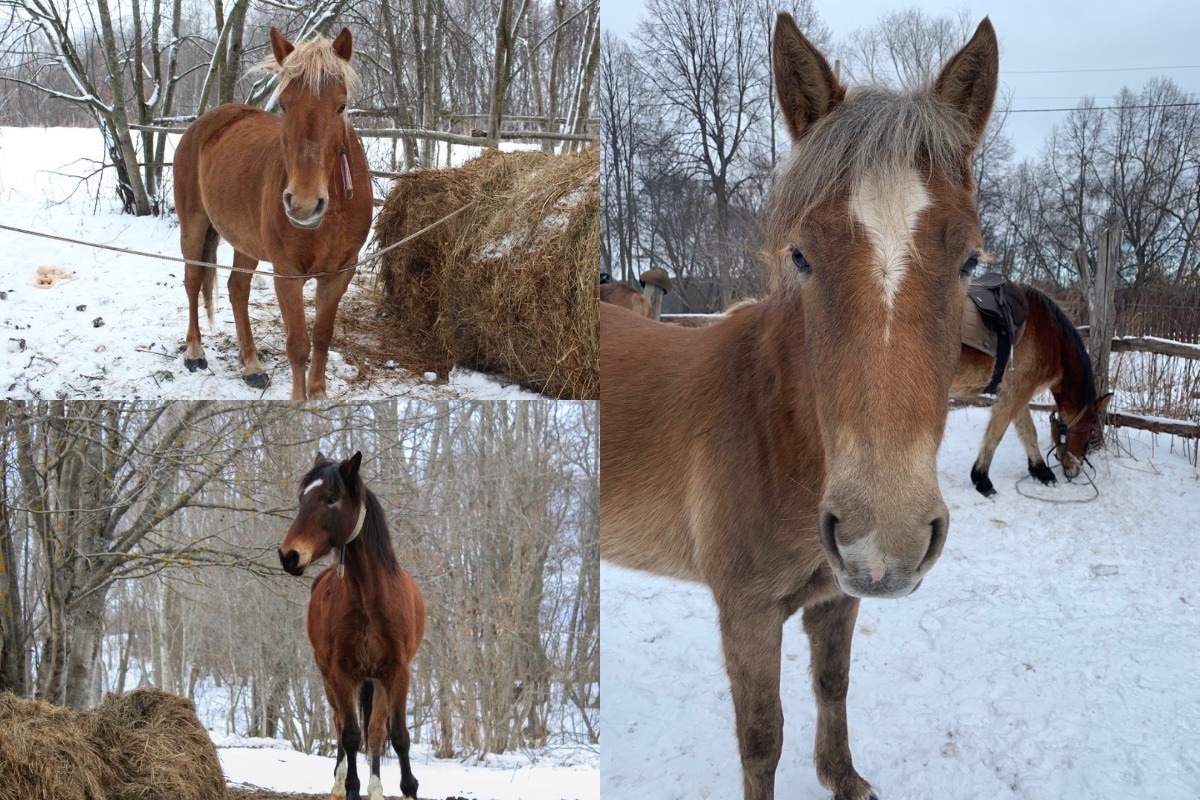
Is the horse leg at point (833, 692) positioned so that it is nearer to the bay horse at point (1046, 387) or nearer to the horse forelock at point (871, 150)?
the horse forelock at point (871, 150)

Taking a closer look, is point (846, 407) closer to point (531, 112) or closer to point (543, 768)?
point (543, 768)

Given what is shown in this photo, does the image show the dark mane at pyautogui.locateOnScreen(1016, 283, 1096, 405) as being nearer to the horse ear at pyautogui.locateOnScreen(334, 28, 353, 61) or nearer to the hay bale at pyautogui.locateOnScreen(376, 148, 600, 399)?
the hay bale at pyautogui.locateOnScreen(376, 148, 600, 399)

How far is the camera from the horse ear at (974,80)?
1.84 metres

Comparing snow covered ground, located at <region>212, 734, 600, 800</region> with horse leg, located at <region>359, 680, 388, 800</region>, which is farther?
snow covered ground, located at <region>212, 734, 600, 800</region>

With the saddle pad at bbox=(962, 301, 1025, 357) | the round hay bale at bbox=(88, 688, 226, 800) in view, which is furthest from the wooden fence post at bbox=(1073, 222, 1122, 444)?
the round hay bale at bbox=(88, 688, 226, 800)

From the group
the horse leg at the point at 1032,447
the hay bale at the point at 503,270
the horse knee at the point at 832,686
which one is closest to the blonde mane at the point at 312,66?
the hay bale at the point at 503,270

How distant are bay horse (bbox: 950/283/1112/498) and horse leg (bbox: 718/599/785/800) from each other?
16.6ft

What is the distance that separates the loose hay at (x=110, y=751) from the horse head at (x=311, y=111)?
2221 mm

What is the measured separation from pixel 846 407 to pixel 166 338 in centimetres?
404

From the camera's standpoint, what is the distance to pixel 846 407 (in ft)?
5.12

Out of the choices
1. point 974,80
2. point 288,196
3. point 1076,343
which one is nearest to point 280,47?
point 288,196

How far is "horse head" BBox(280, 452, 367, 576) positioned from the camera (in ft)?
9.39

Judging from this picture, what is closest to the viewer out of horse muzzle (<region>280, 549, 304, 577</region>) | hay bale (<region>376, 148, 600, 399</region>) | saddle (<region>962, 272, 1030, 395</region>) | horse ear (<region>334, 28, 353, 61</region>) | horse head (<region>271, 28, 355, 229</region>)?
horse muzzle (<region>280, 549, 304, 577</region>)

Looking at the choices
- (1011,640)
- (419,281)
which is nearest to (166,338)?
(419,281)
